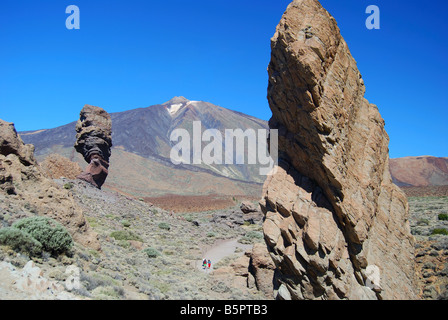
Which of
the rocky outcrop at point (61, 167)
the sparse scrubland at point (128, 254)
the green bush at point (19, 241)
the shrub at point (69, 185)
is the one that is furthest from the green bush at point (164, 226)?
the green bush at point (19, 241)

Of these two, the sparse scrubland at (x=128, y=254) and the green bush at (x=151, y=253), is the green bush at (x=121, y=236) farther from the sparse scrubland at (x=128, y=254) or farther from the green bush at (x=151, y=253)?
Result: the green bush at (x=151, y=253)

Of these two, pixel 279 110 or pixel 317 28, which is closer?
pixel 317 28

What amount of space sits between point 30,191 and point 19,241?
183 inches

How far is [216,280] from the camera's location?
1487 cm

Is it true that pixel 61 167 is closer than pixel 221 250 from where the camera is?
No

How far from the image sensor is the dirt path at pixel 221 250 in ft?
66.3

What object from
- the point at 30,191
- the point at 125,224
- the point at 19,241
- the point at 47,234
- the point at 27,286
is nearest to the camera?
the point at 27,286

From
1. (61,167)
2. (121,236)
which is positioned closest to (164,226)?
(121,236)

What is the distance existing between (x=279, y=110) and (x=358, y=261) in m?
4.77

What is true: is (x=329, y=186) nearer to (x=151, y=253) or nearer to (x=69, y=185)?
(x=151, y=253)

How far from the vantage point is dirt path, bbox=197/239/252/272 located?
2020 cm

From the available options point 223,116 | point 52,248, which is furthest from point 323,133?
point 223,116

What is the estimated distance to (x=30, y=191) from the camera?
1155cm
